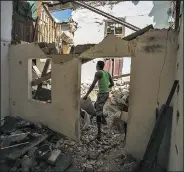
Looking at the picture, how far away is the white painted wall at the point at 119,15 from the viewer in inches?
537

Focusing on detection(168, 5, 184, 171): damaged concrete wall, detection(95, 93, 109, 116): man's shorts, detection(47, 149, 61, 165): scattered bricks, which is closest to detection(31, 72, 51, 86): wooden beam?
detection(95, 93, 109, 116): man's shorts

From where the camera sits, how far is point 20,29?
7582mm

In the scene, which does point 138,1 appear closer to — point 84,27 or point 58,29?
point 84,27

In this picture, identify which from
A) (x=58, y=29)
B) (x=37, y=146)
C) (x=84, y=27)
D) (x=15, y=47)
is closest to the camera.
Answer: (x=37, y=146)

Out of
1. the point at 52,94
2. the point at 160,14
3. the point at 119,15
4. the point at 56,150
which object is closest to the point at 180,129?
the point at 56,150

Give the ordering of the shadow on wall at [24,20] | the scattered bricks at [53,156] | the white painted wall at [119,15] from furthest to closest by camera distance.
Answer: the white painted wall at [119,15] → the shadow on wall at [24,20] → the scattered bricks at [53,156]

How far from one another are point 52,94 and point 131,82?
2.39 metres

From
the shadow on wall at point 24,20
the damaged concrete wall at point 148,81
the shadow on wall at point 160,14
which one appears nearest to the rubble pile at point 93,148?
the damaged concrete wall at point 148,81

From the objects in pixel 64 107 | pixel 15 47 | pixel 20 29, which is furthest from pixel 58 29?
pixel 64 107

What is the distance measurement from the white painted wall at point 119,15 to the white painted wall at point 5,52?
754cm

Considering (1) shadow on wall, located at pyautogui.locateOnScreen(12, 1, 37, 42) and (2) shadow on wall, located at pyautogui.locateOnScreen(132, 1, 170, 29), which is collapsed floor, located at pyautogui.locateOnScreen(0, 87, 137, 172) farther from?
(2) shadow on wall, located at pyautogui.locateOnScreen(132, 1, 170, 29)

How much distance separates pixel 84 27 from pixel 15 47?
8813 mm

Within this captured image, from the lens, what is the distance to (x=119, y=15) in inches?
573

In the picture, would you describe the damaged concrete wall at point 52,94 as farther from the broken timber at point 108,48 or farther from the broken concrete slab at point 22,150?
the broken concrete slab at point 22,150
